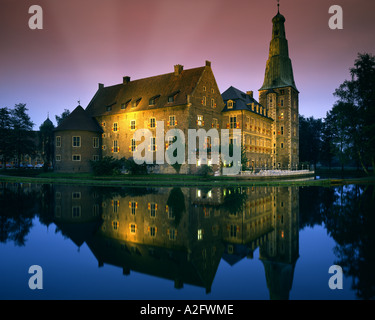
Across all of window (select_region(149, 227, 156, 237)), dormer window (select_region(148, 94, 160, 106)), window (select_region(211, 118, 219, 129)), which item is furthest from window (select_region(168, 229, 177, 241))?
window (select_region(211, 118, 219, 129))

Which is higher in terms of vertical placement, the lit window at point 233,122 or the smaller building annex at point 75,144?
the lit window at point 233,122

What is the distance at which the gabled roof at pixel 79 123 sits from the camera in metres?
42.5

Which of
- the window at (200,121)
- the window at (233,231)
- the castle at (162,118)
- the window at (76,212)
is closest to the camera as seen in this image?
the window at (233,231)

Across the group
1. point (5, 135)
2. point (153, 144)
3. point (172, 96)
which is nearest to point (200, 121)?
point (172, 96)

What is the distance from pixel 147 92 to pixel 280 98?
29.3 meters

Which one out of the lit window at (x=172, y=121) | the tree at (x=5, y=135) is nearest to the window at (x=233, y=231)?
the lit window at (x=172, y=121)

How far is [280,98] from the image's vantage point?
→ 56.9m

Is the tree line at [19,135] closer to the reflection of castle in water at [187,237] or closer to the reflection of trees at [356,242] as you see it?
the reflection of castle in water at [187,237]

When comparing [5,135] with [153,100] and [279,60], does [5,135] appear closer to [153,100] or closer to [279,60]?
[153,100]

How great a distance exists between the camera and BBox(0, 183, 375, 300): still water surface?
4.93 metres

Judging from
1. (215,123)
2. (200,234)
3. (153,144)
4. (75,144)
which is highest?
(215,123)

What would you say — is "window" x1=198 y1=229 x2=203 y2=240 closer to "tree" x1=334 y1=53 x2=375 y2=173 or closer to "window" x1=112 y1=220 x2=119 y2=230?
"window" x1=112 y1=220 x2=119 y2=230
